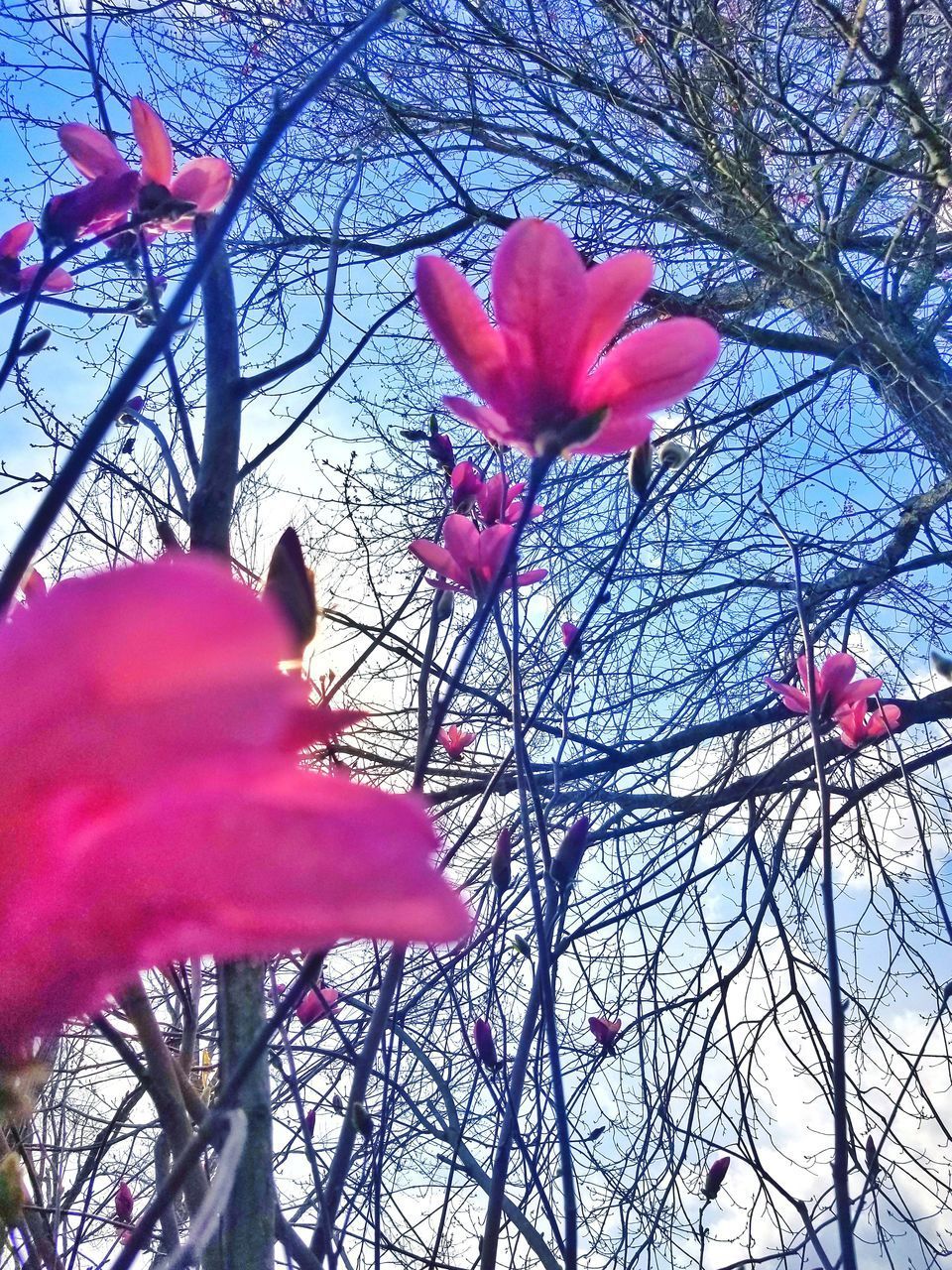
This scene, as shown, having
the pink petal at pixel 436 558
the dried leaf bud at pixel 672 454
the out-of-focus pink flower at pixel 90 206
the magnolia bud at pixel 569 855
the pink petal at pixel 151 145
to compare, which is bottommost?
the magnolia bud at pixel 569 855

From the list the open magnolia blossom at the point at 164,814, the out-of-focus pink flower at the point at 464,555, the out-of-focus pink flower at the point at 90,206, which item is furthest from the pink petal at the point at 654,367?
the out-of-focus pink flower at the point at 90,206

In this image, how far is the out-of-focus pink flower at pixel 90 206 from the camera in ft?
3.11

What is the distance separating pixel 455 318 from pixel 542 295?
64 millimetres

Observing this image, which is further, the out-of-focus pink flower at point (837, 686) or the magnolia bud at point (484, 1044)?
the out-of-focus pink flower at point (837, 686)

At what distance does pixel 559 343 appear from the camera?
2.28 ft

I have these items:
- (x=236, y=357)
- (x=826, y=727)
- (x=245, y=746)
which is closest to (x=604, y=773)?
(x=826, y=727)

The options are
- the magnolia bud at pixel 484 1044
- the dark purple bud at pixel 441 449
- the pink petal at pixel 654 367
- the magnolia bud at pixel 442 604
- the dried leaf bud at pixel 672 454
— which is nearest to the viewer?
the pink petal at pixel 654 367

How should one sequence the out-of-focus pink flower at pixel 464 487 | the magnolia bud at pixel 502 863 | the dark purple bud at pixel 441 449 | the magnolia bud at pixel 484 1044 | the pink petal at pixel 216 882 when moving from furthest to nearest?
the dark purple bud at pixel 441 449
the out-of-focus pink flower at pixel 464 487
the magnolia bud at pixel 484 1044
the magnolia bud at pixel 502 863
the pink petal at pixel 216 882

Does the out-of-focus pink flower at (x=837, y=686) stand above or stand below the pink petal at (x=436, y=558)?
above

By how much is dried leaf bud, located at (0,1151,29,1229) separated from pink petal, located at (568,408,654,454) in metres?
0.55

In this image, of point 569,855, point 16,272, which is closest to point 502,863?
point 569,855

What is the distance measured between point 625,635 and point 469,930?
10.5 feet

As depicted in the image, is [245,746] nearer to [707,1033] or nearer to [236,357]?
[236,357]

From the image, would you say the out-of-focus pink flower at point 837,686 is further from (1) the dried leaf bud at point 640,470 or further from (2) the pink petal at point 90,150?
(2) the pink petal at point 90,150
